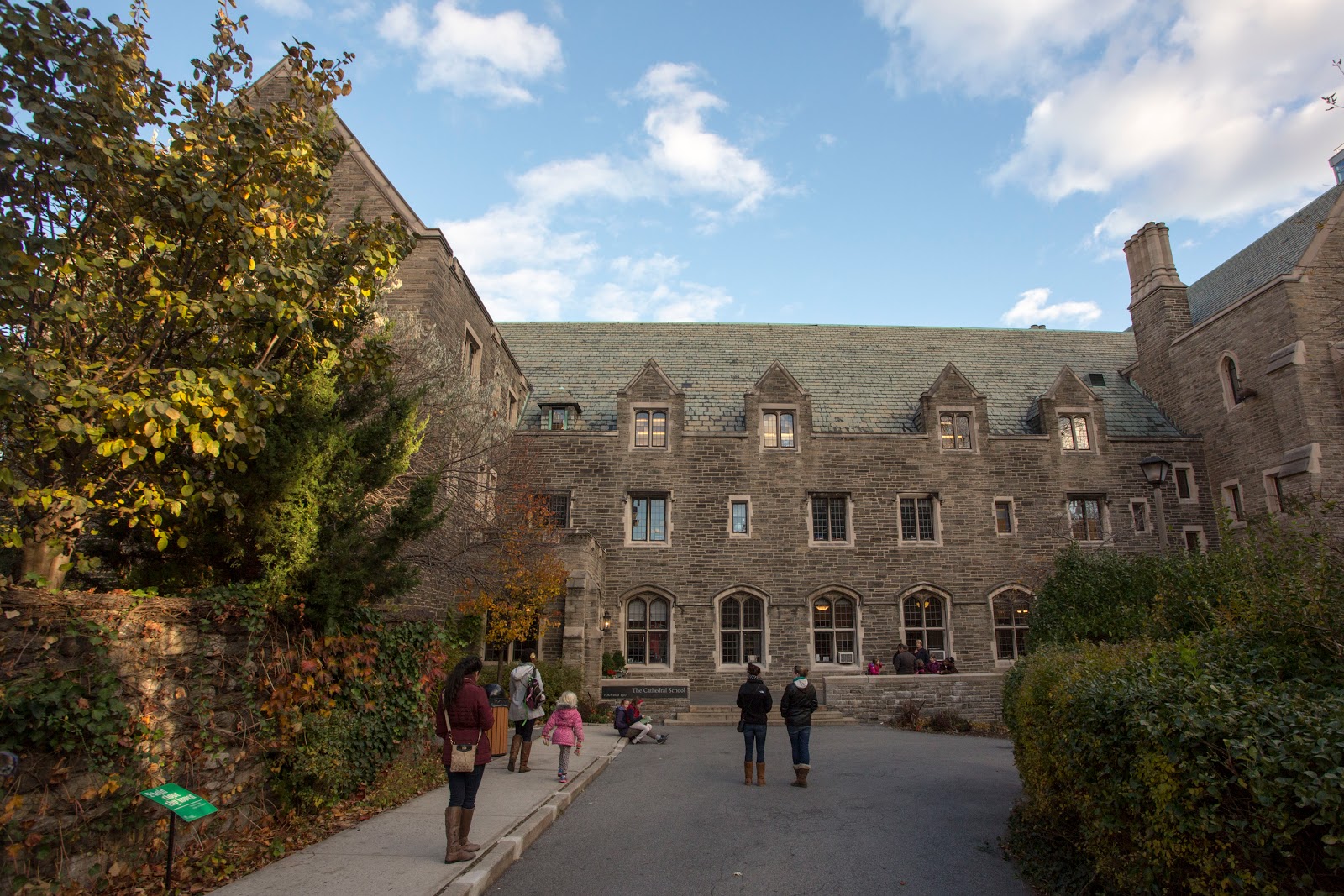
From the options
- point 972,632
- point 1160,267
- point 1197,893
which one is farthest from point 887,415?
point 1197,893

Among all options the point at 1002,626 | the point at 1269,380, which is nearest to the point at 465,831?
the point at 1002,626

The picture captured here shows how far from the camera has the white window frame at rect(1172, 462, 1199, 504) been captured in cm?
2625

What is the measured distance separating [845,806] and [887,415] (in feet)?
63.5

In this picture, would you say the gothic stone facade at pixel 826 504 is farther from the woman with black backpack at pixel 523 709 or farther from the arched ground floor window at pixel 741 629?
the woman with black backpack at pixel 523 709

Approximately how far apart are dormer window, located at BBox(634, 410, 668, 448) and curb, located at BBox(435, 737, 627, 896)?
1561cm

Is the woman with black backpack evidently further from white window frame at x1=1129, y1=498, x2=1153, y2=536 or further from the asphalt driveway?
white window frame at x1=1129, y1=498, x2=1153, y2=536

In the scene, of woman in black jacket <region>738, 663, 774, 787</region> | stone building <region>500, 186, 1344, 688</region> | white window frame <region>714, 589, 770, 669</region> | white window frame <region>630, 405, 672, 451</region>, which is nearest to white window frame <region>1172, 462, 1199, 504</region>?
stone building <region>500, 186, 1344, 688</region>

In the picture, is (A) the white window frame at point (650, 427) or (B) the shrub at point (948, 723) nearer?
(B) the shrub at point (948, 723)

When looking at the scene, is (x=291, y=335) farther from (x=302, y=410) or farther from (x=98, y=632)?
(x=98, y=632)

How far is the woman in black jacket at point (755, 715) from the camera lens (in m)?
10.9

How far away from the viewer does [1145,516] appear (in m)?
25.8

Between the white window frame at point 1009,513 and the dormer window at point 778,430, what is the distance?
7.15m

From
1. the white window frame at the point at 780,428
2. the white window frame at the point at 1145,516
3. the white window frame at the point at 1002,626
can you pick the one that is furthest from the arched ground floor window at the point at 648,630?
the white window frame at the point at 1145,516

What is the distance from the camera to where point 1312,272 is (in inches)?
933
